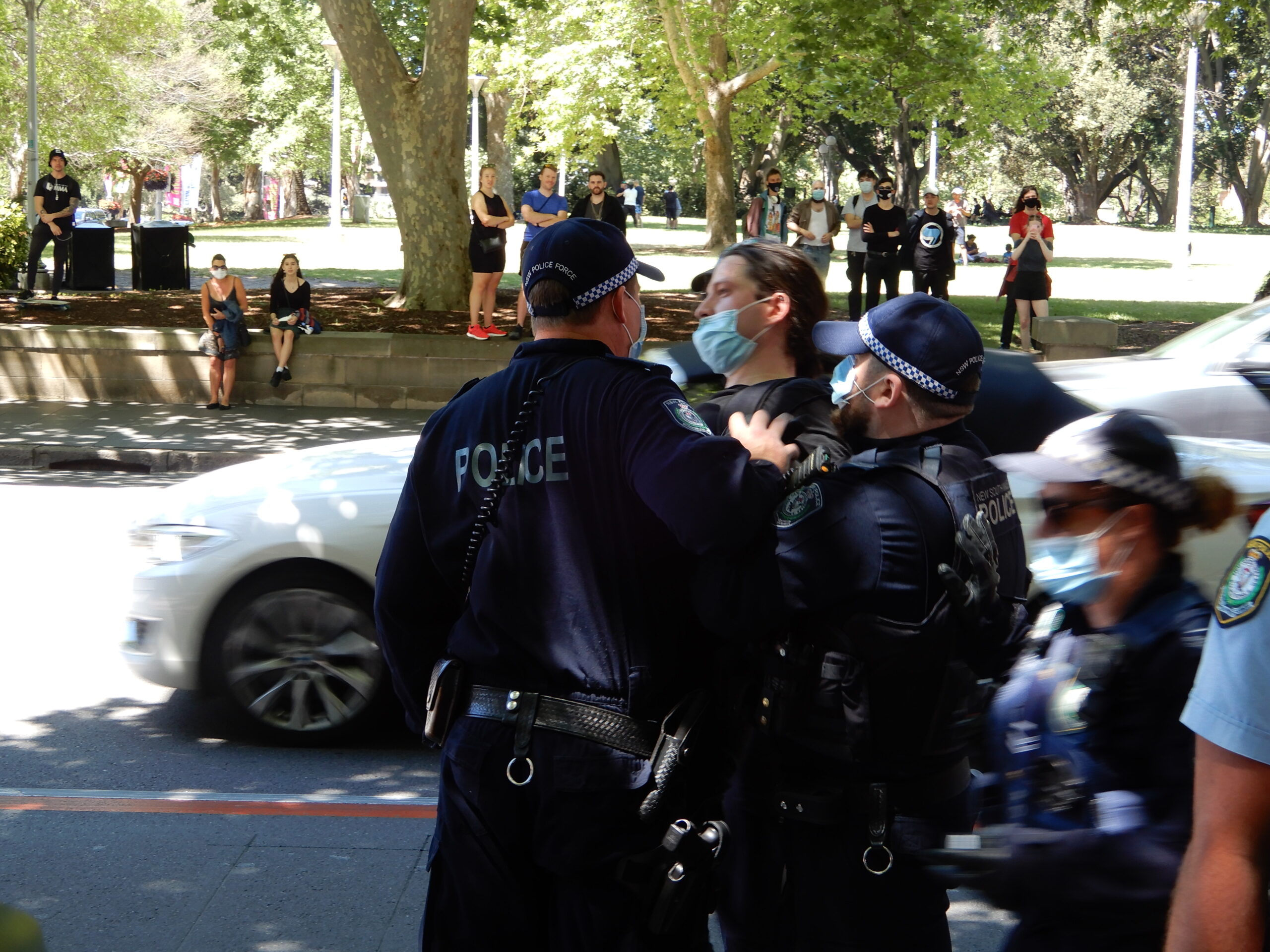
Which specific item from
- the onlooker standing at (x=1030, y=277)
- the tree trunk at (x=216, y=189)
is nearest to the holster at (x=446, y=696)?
the onlooker standing at (x=1030, y=277)

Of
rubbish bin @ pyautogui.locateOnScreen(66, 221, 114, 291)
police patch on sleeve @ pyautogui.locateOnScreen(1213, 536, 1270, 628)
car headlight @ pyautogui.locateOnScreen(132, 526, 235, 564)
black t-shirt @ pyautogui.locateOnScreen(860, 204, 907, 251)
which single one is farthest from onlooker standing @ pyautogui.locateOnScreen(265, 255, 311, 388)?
police patch on sleeve @ pyautogui.locateOnScreen(1213, 536, 1270, 628)

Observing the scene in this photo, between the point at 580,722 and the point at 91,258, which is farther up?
the point at 91,258

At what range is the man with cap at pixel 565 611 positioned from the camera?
242 centimetres

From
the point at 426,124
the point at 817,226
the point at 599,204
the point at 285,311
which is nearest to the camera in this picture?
the point at 285,311

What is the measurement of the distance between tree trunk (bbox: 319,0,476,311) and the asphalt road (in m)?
10.4

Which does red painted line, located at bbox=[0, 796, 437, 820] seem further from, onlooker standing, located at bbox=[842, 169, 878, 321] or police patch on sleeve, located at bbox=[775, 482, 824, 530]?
onlooker standing, located at bbox=[842, 169, 878, 321]

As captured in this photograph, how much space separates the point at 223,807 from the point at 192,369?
11.0 metres

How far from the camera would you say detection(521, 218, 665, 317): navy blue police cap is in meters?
2.57

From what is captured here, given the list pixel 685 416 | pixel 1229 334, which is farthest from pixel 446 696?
pixel 1229 334

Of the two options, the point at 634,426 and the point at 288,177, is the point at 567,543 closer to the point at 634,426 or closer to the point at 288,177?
the point at 634,426

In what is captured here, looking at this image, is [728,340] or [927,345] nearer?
[927,345]

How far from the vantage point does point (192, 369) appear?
15148 mm

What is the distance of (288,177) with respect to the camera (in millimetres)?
86812

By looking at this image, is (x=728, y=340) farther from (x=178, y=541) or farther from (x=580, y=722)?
(x=178, y=541)
